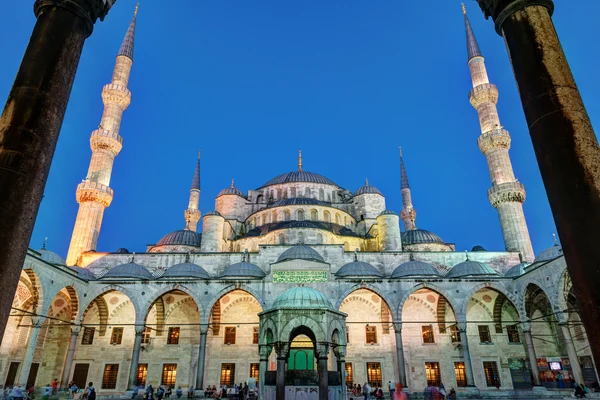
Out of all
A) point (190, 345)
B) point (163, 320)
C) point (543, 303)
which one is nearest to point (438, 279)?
point (543, 303)

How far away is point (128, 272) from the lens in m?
20.7

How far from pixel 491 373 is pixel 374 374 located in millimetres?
5971

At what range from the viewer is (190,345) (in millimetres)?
21344

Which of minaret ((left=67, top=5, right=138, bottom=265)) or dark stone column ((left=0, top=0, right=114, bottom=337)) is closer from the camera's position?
dark stone column ((left=0, top=0, right=114, bottom=337))

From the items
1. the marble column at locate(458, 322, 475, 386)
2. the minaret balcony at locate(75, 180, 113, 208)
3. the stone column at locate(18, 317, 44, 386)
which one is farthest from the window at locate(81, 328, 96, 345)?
the marble column at locate(458, 322, 475, 386)

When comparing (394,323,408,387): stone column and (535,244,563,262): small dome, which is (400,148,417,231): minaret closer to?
(535,244,563,262): small dome

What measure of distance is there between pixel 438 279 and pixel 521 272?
4.35 meters

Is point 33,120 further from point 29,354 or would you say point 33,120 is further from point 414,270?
point 414,270

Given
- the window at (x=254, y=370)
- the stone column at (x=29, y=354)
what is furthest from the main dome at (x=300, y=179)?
the stone column at (x=29, y=354)

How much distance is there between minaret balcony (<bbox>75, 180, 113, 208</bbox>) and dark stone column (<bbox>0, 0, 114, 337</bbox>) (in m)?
23.6

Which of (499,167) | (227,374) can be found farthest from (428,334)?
(499,167)

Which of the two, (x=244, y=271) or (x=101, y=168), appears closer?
(x=244, y=271)

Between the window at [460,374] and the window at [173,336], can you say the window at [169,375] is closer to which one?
the window at [173,336]

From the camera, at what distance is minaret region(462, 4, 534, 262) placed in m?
25.1
